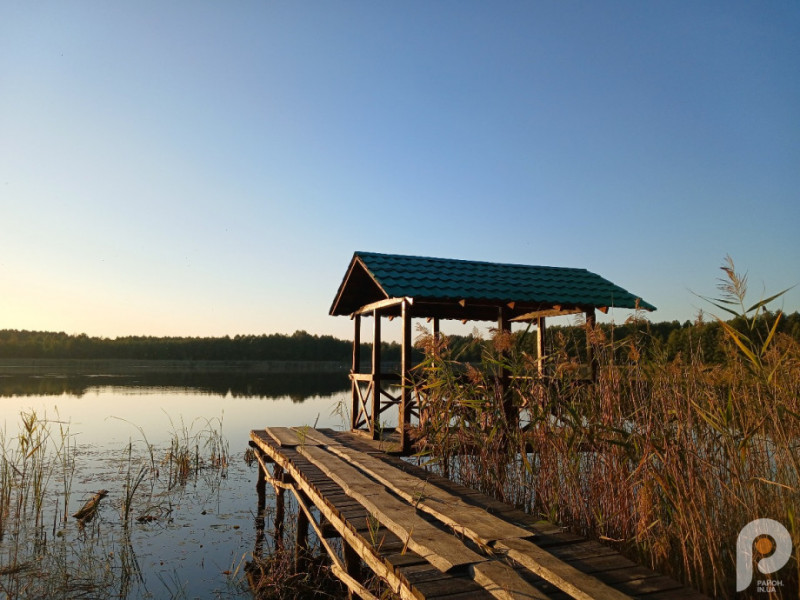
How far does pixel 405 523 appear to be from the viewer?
390cm

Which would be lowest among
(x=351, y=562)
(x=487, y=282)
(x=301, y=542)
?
(x=301, y=542)

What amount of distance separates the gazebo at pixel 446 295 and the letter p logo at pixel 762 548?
3.92m

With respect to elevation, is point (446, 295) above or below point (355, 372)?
above

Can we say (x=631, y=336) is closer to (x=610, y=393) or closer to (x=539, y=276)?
(x=610, y=393)

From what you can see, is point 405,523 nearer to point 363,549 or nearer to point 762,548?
point 363,549

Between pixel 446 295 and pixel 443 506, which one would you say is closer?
pixel 443 506

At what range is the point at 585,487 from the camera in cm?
455

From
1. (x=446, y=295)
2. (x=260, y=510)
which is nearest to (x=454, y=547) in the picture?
(x=446, y=295)

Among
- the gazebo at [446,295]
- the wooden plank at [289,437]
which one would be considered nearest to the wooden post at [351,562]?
the gazebo at [446,295]

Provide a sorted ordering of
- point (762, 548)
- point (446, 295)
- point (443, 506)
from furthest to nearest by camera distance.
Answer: point (446, 295) < point (443, 506) < point (762, 548)

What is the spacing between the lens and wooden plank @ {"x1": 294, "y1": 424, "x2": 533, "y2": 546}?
12.2 ft

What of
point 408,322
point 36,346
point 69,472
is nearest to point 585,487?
point 408,322

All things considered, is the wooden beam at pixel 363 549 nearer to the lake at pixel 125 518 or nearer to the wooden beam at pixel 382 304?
the lake at pixel 125 518

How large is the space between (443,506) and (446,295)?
384 centimetres
